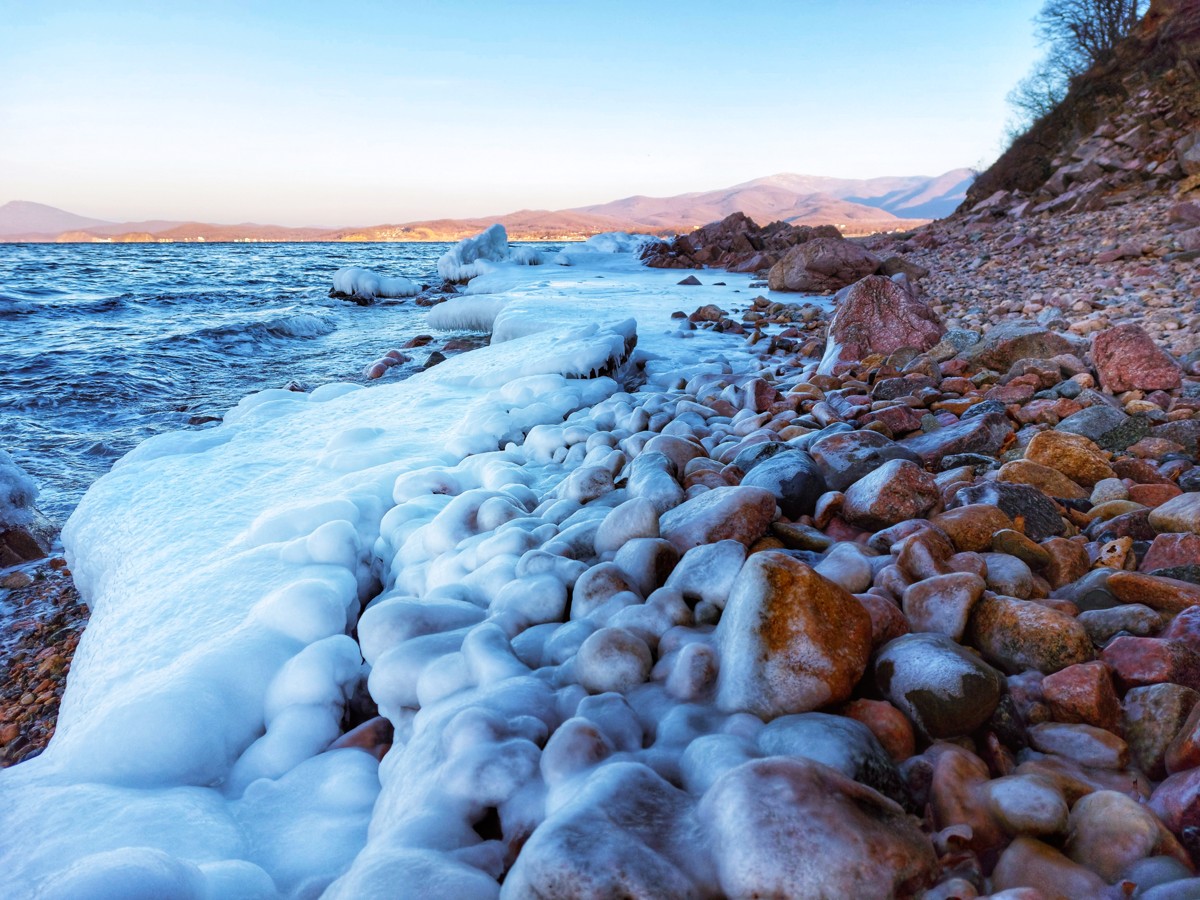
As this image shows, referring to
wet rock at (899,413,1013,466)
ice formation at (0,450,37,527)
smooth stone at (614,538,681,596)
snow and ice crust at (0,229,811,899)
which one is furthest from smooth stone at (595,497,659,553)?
ice formation at (0,450,37,527)

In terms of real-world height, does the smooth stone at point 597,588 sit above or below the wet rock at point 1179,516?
below

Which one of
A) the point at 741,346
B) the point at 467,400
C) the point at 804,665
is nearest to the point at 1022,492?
the point at 804,665

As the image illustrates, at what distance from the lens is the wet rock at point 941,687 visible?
3.76 ft

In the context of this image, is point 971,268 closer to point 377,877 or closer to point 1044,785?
point 1044,785

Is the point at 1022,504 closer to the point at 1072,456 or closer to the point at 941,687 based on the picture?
the point at 1072,456

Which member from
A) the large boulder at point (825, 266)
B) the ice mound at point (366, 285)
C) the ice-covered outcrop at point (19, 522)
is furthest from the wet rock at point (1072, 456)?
the ice mound at point (366, 285)

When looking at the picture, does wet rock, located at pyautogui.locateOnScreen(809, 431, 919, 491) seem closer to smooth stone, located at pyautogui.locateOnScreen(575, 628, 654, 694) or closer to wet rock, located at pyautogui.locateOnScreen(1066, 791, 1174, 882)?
smooth stone, located at pyautogui.locateOnScreen(575, 628, 654, 694)

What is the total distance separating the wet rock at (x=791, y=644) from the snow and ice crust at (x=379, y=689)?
0.08m

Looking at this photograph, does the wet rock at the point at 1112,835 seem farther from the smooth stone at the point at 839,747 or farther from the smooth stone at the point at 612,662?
the smooth stone at the point at 612,662

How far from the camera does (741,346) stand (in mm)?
6129

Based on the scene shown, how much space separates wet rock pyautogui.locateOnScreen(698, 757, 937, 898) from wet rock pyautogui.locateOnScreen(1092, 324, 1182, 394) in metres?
2.43

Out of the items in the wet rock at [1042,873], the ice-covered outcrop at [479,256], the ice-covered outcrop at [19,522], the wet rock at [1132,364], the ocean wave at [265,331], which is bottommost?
the ice-covered outcrop at [19,522]

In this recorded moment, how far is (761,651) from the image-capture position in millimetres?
1263

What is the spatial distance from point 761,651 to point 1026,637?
1.72 ft
